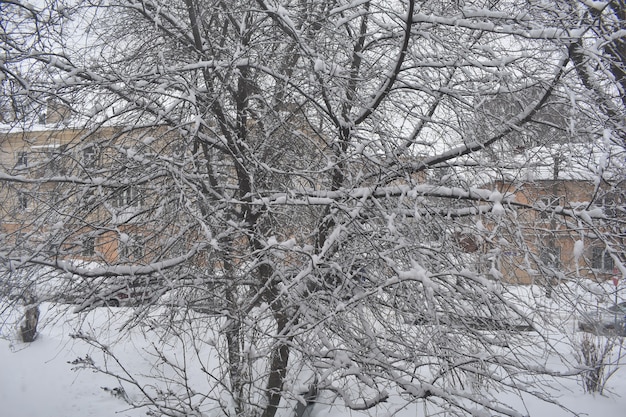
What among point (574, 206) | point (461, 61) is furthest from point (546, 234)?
point (461, 61)

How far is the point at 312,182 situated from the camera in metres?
3.70

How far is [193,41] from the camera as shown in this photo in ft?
13.0

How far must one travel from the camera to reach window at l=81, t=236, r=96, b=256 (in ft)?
12.9

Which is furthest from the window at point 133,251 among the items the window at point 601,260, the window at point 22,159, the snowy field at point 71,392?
the window at point 601,260

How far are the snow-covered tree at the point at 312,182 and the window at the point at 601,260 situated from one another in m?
0.26

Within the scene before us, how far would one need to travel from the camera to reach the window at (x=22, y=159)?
14.3 feet

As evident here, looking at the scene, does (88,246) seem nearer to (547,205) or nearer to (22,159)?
(22,159)

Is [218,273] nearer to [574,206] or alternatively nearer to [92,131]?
[92,131]

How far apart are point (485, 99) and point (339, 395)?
7.20 feet

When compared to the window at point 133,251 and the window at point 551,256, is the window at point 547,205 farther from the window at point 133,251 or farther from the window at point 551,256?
the window at point 133,251

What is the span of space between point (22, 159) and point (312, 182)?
2.81m

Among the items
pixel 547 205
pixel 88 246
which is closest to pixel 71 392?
pixel 88 246

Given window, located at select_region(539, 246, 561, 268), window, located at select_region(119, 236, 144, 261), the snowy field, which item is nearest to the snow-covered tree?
window, located at select_region(119, 236, 144, 261)

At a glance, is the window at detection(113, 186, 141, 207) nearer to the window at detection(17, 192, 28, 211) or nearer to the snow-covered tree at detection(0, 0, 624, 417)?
the snow-covered tree at detection(0, 0, 624, 417)
